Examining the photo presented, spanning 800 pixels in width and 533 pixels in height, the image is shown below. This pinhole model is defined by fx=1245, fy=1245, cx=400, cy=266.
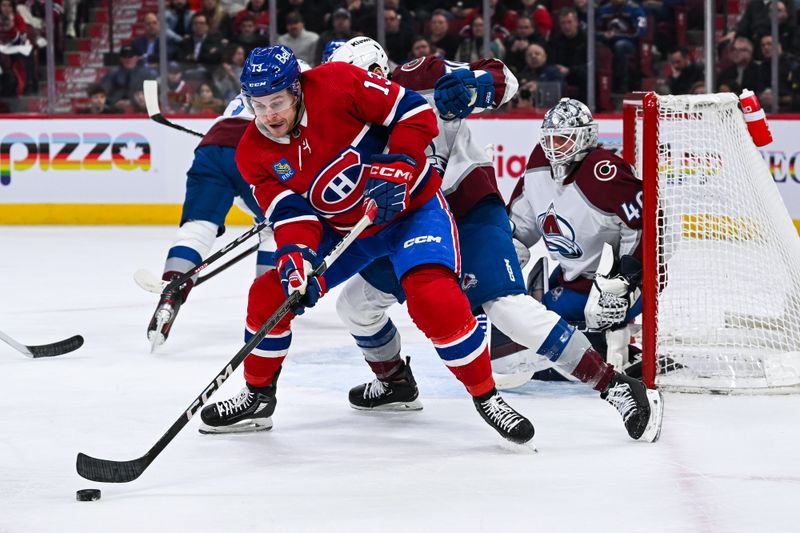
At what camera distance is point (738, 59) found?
7242mm

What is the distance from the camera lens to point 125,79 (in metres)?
7.92

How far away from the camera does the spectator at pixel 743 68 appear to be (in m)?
7.21

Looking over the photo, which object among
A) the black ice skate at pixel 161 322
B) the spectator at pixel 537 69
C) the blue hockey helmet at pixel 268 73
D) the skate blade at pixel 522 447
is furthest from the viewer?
the spectator at pixel 537 69

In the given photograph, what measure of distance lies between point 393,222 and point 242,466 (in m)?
0.65

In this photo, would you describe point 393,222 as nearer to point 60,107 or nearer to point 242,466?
point 242,466

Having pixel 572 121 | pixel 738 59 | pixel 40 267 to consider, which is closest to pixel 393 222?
pixel 572 121

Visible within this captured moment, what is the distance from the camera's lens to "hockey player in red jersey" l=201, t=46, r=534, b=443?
2672 millimetres

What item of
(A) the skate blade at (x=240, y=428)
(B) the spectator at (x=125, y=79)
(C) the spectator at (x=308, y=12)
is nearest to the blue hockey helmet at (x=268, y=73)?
(A) the skate blade at (x=240, y=428)

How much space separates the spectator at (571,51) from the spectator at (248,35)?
1.84 m

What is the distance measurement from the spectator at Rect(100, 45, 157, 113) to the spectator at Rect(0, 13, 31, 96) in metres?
0.48

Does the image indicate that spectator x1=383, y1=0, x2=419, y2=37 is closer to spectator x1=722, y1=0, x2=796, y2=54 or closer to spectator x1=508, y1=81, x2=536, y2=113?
spectator x1=508, y1=81, x2=536, y2=113

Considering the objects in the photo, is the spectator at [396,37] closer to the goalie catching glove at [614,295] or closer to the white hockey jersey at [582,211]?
the white hockey jersey at [582,211]

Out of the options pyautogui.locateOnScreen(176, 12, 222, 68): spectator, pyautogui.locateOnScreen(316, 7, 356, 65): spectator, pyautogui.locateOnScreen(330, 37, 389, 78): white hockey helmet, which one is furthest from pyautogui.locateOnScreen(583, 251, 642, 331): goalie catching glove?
pyautogui.locateOnScreen(176, 12, 222, 68): spectator

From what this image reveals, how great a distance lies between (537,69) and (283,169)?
5.06 metres
